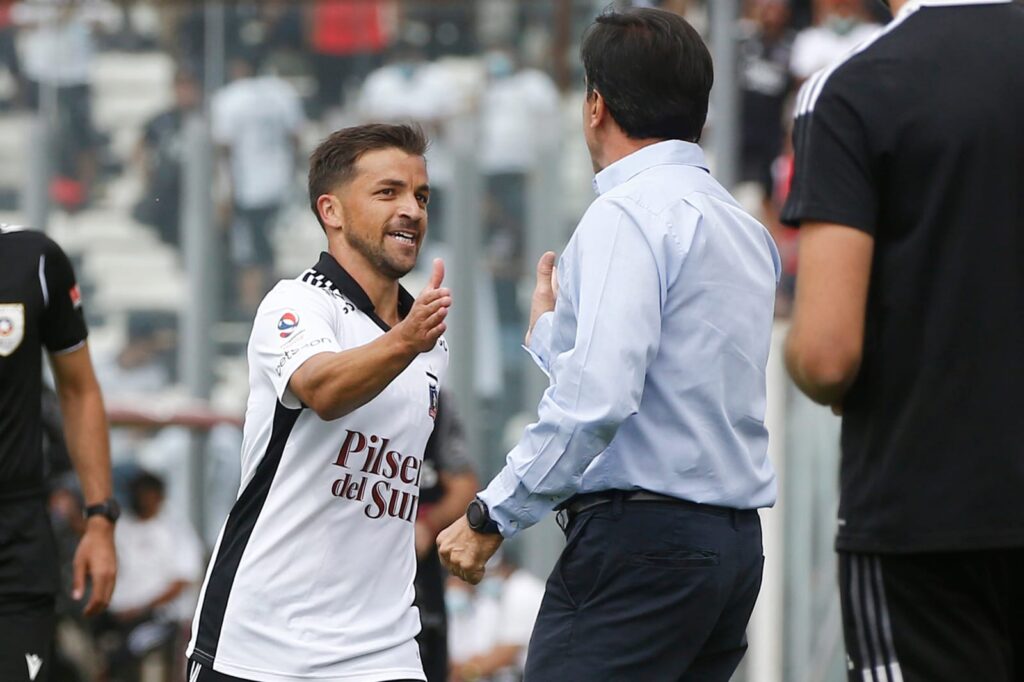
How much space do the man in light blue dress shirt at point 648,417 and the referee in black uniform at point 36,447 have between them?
1.82 m

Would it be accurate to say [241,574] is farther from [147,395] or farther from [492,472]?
[147,395]

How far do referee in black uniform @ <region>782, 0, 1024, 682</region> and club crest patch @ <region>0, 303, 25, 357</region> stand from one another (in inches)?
112

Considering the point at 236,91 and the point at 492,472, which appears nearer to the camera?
the point at 492,472

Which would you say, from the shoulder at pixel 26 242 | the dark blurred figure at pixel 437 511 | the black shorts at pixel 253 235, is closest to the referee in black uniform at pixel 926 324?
the shoulder at pixel 26 242

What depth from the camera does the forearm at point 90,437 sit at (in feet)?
18.2

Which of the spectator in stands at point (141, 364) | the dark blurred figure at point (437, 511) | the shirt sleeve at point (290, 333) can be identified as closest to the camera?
the shirt sleeve at point (290, 333)

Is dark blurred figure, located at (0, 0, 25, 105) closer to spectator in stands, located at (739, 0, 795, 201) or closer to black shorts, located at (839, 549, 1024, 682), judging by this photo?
spectator in stands, located at (739, 0, 795, 201)

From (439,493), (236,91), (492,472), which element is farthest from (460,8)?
(439,493)

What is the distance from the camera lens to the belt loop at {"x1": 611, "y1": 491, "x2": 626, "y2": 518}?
3.91 metres

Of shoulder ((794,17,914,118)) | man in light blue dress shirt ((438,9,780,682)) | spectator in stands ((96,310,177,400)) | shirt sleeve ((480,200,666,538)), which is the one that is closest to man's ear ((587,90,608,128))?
man in light blue dress shirt ((438,9,780,682))

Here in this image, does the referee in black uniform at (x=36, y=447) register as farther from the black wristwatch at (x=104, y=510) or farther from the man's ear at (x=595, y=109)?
the man's ear at (x=595, y=109)

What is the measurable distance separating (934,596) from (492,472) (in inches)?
318

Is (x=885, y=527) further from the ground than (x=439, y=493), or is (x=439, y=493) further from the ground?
(x=885, y=527)

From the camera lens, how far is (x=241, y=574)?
4.43 metres
